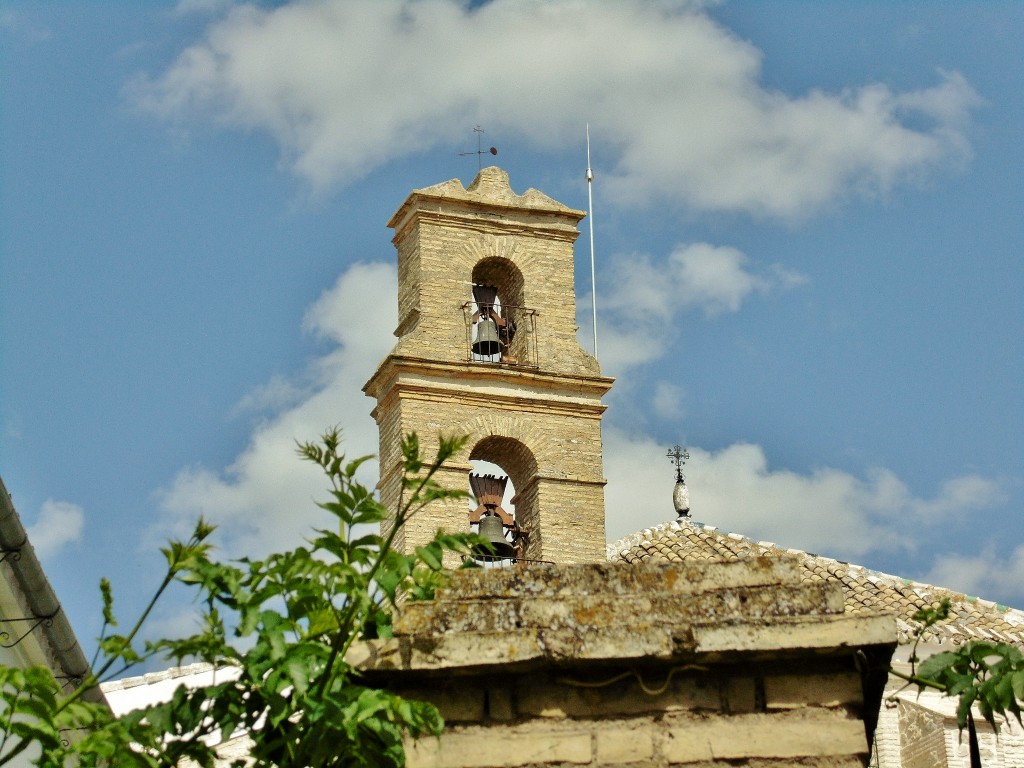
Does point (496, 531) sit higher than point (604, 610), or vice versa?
point (496, 531)

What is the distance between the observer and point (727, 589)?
4184 mm

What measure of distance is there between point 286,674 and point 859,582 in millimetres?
16141

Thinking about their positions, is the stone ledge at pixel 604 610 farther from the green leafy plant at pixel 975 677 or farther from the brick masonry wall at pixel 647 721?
the green leafy plant at pixel 975 677

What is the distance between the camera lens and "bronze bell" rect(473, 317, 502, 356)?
66.8 ft

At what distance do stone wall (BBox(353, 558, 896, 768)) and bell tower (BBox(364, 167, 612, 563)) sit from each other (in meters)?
14.1

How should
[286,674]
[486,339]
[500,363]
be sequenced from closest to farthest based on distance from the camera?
1. [286,674]
2. [500,363]
3. [486,339]

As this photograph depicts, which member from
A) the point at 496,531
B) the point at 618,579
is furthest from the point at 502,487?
the point at 618,579

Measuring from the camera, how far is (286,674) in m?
3.71

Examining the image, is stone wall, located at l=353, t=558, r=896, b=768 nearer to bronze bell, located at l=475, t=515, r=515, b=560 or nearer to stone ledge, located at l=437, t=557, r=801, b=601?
stone ledge, located at l=437, t=557, r=801, b=601

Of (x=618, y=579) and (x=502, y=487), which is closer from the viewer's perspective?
(x=618, y=579)

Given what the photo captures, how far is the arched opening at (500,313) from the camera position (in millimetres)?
20484

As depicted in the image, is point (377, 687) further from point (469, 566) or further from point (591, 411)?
point (591, 411)

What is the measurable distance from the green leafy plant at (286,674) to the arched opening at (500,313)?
16.4 meters

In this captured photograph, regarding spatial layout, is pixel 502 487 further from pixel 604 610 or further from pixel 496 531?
pixel 604 610
